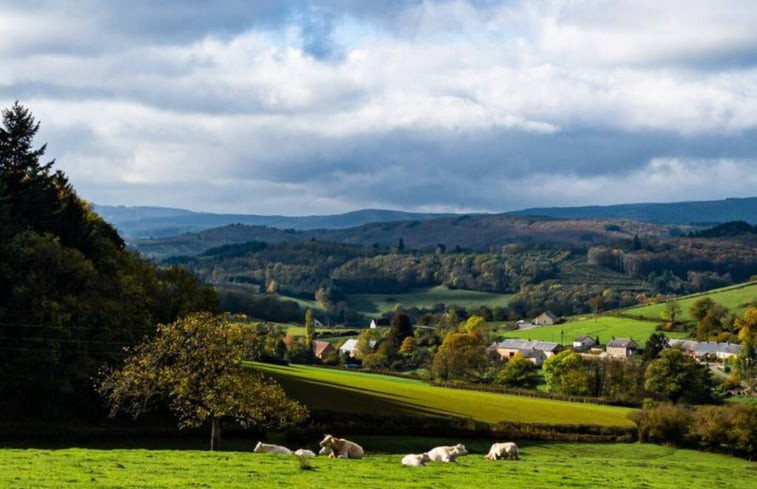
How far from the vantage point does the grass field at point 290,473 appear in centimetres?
2814

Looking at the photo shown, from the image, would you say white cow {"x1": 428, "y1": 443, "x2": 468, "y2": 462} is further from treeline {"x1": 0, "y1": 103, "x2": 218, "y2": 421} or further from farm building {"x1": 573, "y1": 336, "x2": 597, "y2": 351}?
farm building {"x1": 573, "y1": 336, "x2": 597, "y2": 351}

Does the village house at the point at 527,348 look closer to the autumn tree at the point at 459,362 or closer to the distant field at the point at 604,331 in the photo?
the distant field at the point at 604,331

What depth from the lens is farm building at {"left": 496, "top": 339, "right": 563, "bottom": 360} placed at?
17049cm

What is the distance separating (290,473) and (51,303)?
31751 millimetres

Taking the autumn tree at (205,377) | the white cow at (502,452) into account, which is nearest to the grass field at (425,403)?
the autumn tree at (205,377)

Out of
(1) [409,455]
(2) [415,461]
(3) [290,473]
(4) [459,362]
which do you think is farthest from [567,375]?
(3) [290,473]

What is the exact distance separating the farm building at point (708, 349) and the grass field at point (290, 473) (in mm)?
113209

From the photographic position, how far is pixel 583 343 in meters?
176

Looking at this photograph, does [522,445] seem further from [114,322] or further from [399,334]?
[399,334]

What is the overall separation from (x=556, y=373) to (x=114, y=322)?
77554mm

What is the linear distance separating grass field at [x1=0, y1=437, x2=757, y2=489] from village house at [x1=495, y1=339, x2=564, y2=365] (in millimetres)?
120473

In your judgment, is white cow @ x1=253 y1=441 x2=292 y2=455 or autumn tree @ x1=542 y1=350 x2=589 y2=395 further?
autumn tree @ x1=542 y1=350 x2=589 y2=395

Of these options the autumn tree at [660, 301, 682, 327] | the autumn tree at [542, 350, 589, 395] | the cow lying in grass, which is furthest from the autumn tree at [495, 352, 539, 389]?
the cow lying in grass

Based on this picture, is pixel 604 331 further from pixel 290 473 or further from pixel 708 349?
pixel 290 473
